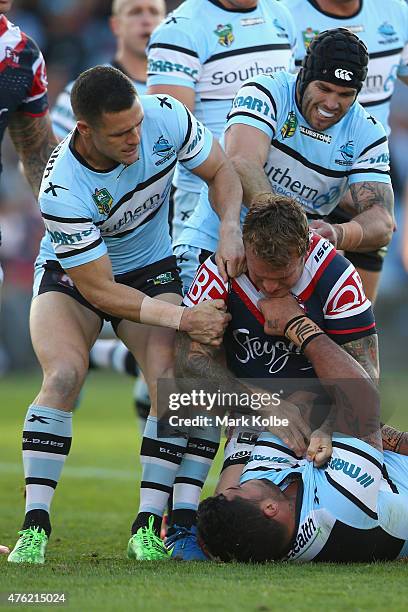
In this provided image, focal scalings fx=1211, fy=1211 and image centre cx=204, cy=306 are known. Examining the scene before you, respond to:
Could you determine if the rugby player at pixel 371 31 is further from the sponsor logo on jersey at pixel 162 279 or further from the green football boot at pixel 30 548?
the green football boot at pixel 30 548

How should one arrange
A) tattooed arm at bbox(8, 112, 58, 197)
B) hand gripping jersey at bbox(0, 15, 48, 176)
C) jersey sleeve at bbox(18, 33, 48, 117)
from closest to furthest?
hand gripping jersey at bbox(0, 15, 48, 176) < jersey sleeve at bbox(18, 33, 48, 117) < tattooed arm at bbox(8, 112, 58, 197)

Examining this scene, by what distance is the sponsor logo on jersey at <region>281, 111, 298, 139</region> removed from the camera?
6.15 meters

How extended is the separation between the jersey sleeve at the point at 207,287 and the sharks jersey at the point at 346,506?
85 cm

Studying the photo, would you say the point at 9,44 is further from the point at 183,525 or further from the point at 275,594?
the point at 275,594

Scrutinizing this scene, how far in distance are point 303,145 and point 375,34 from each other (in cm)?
152

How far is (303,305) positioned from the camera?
5.48m

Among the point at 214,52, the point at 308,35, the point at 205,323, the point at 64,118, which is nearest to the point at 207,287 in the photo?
the point at 205,323

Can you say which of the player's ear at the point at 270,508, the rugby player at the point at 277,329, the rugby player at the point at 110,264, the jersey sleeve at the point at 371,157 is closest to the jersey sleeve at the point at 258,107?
the rugby player at the point at 110,264

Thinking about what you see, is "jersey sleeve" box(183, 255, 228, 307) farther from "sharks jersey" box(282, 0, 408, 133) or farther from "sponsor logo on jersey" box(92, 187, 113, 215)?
"sharks jersey" box(282, 0, 408, 133)

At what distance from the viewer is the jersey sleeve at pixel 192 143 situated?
19.2 feet

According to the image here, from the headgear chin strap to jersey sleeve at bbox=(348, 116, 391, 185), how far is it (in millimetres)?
364

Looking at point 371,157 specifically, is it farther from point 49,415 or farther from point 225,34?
point 49,415

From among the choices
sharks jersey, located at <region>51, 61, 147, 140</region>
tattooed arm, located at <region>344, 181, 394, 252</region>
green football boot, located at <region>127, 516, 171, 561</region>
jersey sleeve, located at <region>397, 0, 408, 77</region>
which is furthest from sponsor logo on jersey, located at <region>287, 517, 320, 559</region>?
sharks jersey, located at <region>51, 61, 147, 140</region>

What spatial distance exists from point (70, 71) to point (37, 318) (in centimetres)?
1413
